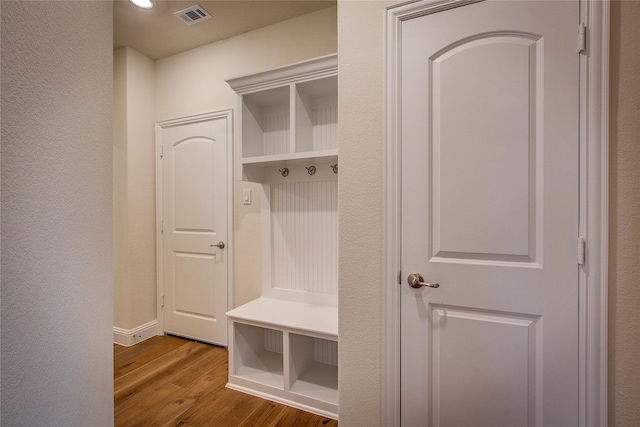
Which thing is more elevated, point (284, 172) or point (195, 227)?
point (284, 172)

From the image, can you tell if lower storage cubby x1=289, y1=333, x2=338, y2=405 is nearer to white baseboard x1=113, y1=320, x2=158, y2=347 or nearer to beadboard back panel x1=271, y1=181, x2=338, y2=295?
beadboard back panel x1=271, y1=181, x2=338, y2=295

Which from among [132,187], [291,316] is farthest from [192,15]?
[291,316]

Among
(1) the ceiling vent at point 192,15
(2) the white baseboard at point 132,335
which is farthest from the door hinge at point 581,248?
(2) the white baseboard at point 132,335

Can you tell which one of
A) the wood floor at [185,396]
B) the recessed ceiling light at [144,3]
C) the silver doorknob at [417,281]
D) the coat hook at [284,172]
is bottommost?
the wood floor at [185,396]

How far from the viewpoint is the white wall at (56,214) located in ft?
2.69

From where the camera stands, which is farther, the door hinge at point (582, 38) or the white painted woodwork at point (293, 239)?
the white painted woodwork at point (293, 239)

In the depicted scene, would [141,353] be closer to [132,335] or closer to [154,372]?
[132,335]

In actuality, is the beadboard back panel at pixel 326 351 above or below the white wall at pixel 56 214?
below

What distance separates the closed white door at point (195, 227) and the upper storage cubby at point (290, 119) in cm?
46

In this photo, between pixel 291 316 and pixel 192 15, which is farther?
pixel 192 15

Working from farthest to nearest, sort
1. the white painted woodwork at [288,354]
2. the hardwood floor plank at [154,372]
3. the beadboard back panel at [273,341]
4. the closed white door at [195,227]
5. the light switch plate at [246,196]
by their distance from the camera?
the closed white door at [195,227], the light switch plate at [246,196], the beadboard back panel at [273,341], the hardwood floor plank at [154,372], the white painted woodwork at [288,354]

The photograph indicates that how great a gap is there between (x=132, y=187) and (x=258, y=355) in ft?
6.09

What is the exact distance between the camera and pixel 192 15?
94.4 inches

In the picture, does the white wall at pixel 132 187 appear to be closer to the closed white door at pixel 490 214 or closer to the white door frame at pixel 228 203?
the white door frame at pixel 228 203
